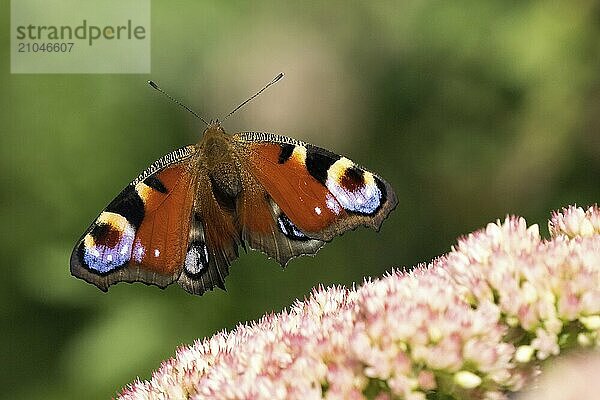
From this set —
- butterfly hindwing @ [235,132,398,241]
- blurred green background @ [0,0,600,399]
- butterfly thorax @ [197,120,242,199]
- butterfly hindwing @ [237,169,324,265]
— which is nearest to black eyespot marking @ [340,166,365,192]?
butterfly hindwing @ [235,132,398,241]

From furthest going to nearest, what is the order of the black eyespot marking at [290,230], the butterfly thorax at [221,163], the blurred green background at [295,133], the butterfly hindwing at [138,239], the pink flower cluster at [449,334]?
the blurred green background at [295,133] < the butterfly thorax at [221,163] < the black eyespot marking at [290,230] < the butterfly hindwing at [138,239] < the pink flower cluster at [449,334]

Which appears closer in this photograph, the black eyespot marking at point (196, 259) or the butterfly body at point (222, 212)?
the butterfly body at point (222, 212)

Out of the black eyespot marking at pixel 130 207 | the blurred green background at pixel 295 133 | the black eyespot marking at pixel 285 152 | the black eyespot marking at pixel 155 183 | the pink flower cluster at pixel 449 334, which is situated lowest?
the pink flower cluster at pixel 449 334

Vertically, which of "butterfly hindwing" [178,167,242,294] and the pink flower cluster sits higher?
"butterfly hindwing" [178,167,242,294]

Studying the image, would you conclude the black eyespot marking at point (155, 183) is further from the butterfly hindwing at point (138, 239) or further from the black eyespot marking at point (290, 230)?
the black eyespot marking at point (290, 230)

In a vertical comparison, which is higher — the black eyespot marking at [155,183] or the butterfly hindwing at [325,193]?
the black eyespot marking at [155,183]

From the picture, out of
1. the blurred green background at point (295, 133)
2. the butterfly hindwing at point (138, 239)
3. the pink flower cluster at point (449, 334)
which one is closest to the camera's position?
the pink flower cluster at point (449, 334)

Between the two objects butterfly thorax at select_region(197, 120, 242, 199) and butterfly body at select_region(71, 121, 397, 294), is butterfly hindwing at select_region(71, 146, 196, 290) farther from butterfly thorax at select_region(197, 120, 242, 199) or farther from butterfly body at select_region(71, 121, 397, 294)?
butterfly thorax at select_region(197, 120, 242, 199)

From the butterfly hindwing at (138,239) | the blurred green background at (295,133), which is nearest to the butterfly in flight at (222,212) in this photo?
the butterfly hindwing at (138,239)
